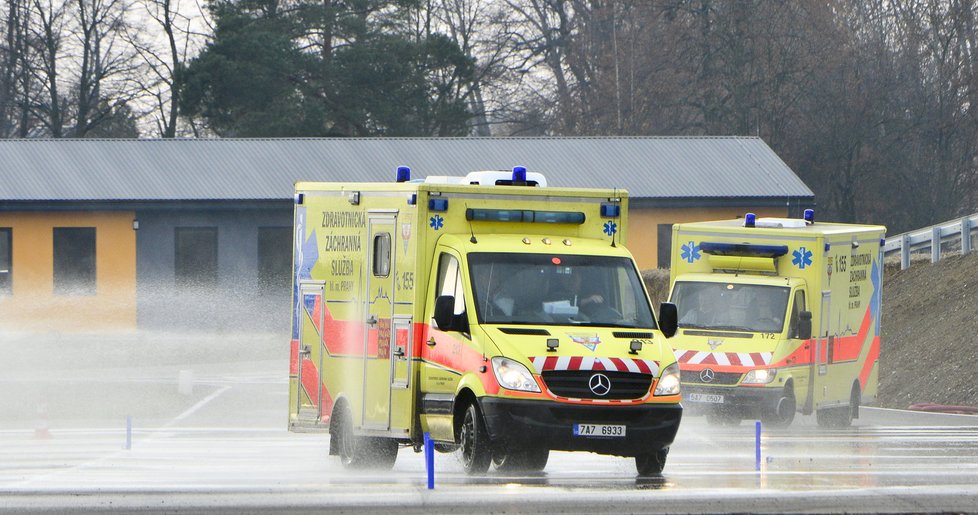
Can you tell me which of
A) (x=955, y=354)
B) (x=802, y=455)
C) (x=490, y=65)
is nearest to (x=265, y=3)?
(x=490, y=65)

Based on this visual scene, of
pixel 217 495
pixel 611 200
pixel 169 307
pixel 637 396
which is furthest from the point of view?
pixel 169 307

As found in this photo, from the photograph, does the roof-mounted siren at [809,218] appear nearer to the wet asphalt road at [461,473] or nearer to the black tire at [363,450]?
the wet asphalt road at [461,473]

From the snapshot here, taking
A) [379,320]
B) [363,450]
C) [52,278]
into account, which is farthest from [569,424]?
[52,278]

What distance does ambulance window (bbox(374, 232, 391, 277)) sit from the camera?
16.0 m

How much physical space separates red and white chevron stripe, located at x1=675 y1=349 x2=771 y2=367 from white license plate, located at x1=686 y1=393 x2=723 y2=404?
1.47 ft

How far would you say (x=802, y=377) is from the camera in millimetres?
23344

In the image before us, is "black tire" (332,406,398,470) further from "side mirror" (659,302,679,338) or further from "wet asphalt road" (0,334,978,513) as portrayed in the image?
"side mirror" (659,302,679,338)

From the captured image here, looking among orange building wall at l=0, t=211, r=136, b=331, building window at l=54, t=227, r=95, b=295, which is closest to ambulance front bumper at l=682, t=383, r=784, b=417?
orange building wall at l=0, t=211, r=136, b=331

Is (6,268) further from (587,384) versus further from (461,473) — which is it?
(587,384)

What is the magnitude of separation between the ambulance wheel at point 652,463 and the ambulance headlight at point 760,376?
7.82 m

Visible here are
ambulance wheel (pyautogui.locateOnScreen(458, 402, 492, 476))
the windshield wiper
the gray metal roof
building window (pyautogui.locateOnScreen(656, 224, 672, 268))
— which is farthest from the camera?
building window (pyautogui.locateOnScreen(656, 224, 672, 268))

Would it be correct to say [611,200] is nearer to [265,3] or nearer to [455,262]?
[455,262]

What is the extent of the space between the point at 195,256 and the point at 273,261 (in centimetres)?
207

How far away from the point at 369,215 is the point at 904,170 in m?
51.3
